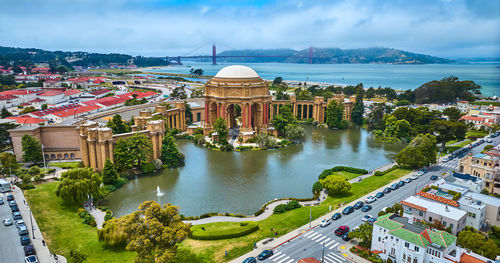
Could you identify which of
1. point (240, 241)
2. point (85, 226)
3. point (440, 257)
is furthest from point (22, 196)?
point (440, 257)

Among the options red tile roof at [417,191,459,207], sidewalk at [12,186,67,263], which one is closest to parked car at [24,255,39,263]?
sidewalk at [12,186,67,263]

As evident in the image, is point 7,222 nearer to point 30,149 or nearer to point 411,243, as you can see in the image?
point 30,149

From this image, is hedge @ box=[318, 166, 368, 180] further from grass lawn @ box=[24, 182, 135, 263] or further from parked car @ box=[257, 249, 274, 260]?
grass lawn @ box=[24, 182, 135, 263]

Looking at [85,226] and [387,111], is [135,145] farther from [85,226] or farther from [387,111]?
[387,111]

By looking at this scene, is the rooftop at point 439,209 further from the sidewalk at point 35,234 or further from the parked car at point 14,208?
the parked car at point 14,208

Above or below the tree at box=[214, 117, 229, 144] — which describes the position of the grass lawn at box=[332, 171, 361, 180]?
below

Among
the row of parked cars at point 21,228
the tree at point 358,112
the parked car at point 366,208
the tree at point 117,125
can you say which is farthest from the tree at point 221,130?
the tree at point 358,112

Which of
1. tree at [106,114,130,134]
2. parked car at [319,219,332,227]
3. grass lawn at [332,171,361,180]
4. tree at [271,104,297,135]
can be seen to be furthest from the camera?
tree at [271,104,297,135]
